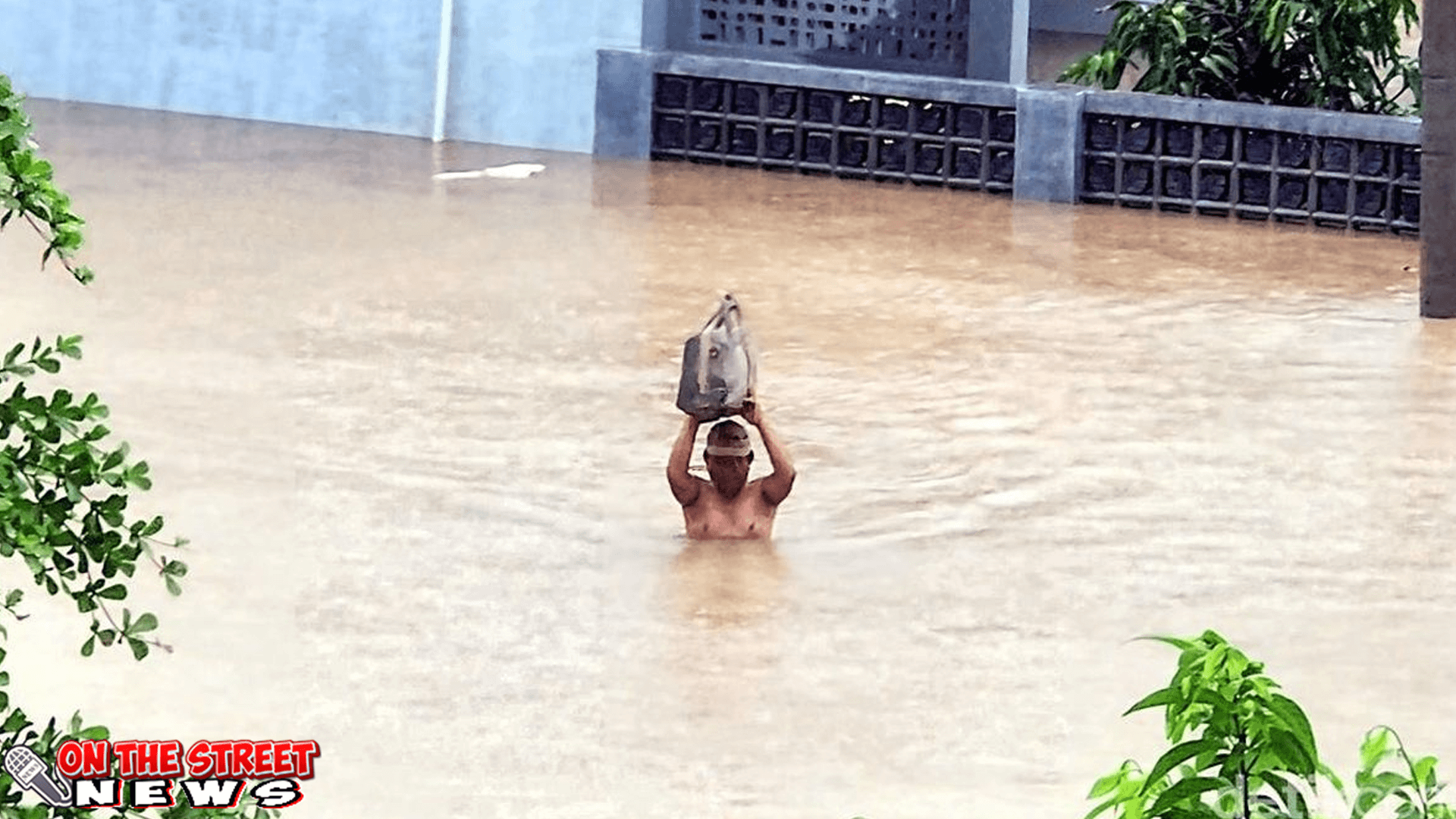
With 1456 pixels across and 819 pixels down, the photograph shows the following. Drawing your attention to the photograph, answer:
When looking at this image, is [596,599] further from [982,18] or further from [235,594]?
[982,18]

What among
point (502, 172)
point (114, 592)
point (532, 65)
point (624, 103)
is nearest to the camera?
point (114, 592)

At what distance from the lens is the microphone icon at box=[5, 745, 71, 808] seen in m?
2.24

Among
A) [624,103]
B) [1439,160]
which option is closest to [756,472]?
[1439,160]

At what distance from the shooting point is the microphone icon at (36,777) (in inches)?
88.4

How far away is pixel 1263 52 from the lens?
545 inches

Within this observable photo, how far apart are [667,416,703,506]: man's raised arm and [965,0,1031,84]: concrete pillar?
24.9 feet

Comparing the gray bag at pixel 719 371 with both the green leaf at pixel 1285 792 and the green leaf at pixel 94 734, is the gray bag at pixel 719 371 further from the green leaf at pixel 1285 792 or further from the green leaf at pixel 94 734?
the green leaf at pixel 1285 792

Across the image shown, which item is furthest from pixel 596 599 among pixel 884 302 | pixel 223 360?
pixel 884 302

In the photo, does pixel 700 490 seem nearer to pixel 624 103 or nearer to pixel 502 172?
pixel 502 172

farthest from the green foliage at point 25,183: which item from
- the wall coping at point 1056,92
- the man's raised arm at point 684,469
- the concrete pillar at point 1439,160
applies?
the wall coping at point 1056,92

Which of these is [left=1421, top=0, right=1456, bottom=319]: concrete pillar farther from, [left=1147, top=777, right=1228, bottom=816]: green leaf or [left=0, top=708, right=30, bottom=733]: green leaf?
[left=0, top=708, right=30, bottom=733]: green leaf

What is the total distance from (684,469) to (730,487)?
14cm

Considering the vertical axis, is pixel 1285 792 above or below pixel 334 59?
below

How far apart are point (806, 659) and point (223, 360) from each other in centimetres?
387
